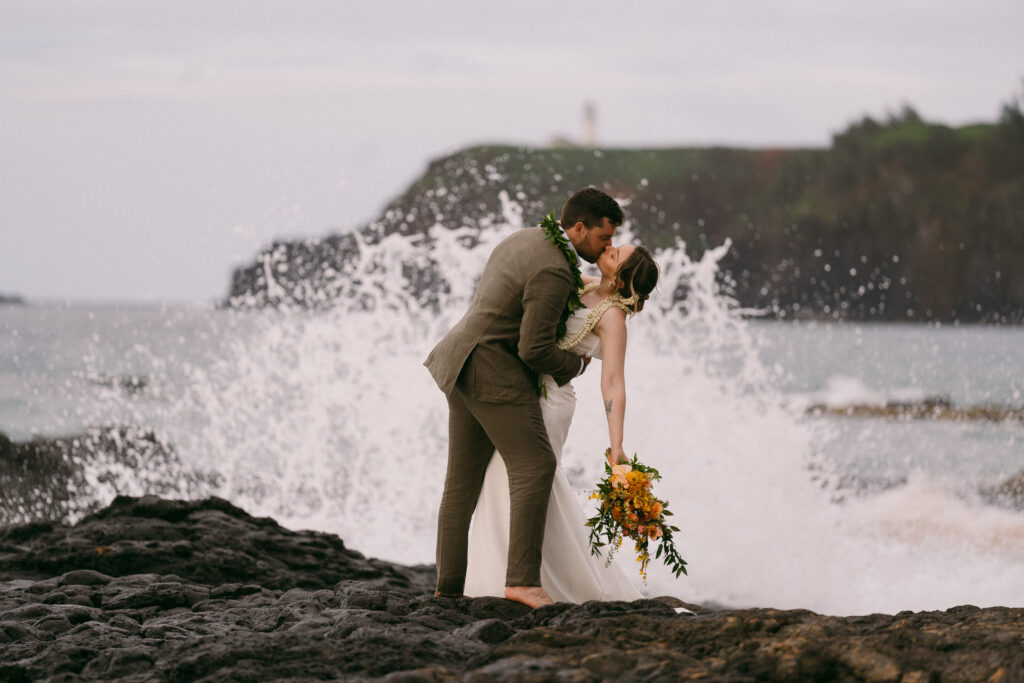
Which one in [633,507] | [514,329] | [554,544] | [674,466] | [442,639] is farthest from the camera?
[674,466]

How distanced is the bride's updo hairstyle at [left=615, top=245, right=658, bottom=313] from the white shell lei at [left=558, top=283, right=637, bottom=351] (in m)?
0.02

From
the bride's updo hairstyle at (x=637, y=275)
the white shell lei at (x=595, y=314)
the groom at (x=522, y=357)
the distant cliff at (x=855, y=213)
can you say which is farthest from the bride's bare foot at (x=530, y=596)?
the distant cliff at (x=855, y=213)

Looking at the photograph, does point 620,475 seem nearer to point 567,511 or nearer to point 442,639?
point 567,511

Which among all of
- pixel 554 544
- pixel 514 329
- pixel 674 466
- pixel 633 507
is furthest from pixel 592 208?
pixel 674 466

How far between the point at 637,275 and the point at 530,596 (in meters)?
1.58

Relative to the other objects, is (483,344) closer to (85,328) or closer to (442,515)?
(442,515)

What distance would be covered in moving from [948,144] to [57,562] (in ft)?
184

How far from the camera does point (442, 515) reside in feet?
18.4

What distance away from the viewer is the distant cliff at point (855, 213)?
50.0 metres

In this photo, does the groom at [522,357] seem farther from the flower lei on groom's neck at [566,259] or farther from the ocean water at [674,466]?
the ocean water at [674,466]

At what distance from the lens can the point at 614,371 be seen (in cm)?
521

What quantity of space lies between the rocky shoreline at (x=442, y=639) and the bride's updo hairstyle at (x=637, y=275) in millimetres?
1437

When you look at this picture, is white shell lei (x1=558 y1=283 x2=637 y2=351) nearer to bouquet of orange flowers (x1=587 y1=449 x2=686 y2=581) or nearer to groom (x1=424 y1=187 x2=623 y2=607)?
groom (x1=424 y1=187 x2=623 y2=607)

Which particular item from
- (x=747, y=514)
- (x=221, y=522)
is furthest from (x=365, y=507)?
(x=221, y=522)
